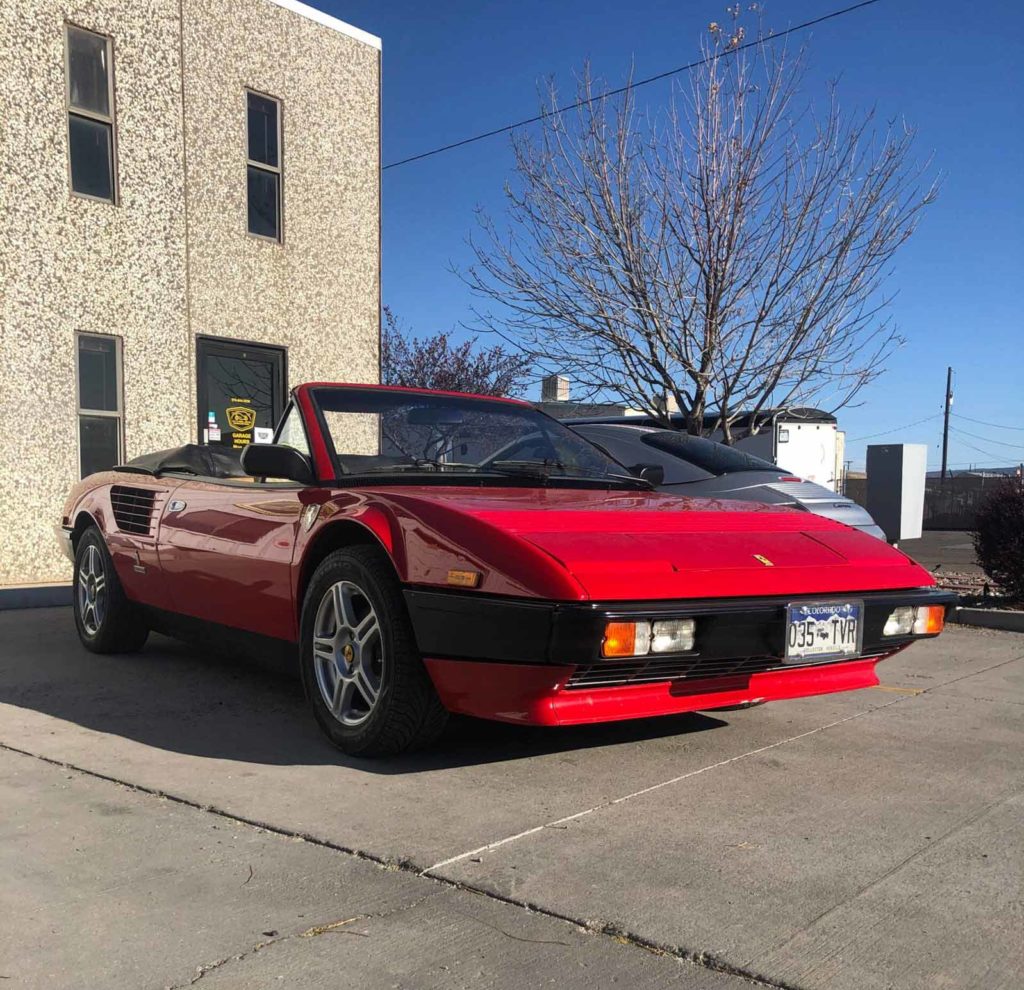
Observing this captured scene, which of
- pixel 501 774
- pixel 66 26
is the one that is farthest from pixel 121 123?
pixel 501 774

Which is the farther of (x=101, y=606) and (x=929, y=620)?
(x=101, y=606)

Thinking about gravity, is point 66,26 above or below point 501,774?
above

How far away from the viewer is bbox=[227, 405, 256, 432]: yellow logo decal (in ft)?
33.4

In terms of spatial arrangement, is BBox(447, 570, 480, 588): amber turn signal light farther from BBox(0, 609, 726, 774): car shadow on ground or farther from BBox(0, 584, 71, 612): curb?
BBox(0, 584, 71, 612): curb

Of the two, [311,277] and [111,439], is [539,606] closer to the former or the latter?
[111,439]

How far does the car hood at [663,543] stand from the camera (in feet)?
10.0

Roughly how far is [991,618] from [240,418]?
6947 mm

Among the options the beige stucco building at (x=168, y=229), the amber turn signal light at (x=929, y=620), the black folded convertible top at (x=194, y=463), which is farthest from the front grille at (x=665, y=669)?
the beige stucco building at (x=168, y=229)

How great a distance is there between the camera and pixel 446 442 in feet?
14.2

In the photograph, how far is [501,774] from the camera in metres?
3.39

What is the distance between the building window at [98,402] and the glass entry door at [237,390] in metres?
0.86

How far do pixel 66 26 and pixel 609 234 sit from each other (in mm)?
5168

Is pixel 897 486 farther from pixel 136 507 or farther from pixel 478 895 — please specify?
pixel 478 895

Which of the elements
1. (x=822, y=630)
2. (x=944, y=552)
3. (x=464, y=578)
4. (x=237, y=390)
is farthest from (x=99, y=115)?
(x=944, y=552)
